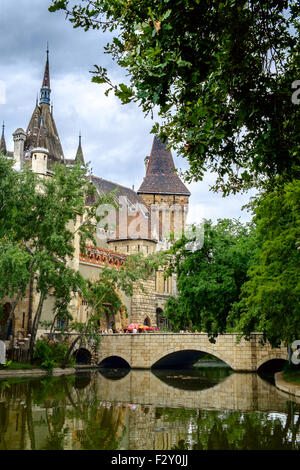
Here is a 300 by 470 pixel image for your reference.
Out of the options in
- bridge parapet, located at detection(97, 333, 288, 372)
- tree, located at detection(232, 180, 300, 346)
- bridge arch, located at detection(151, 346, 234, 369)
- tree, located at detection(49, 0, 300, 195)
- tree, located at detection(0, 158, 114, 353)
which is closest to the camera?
tree, located at detection(49, 0, 300, 195)

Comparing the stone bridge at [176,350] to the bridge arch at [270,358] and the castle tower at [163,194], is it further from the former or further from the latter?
the castle tower at [163,194]

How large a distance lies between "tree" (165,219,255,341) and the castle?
836 cm

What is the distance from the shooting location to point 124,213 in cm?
5516

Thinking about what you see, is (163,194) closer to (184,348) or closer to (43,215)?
(184,348)

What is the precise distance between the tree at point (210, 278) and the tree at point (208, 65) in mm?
13732

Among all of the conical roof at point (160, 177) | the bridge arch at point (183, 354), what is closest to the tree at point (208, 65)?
the bridge arch at point (183, 354)

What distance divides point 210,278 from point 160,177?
4967 centimetres

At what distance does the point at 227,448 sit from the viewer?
7.66 m

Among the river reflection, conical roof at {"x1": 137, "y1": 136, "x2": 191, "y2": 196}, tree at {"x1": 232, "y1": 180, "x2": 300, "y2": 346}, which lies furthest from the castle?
the river reflection

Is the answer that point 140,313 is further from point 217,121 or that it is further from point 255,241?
point 217,121

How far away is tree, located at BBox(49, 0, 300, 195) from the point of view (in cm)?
502

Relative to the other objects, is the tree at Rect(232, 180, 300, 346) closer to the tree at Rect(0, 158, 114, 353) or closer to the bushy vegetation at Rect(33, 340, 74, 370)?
the tree at Rect(0, 158, 114, 353)

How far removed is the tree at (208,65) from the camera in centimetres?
502
